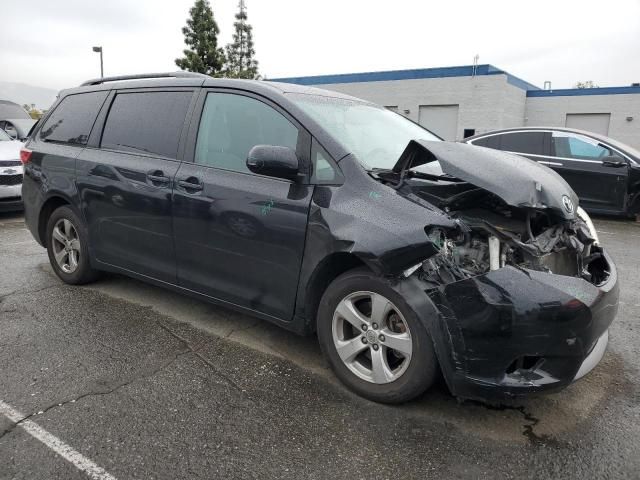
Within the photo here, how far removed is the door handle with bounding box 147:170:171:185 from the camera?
3574mm

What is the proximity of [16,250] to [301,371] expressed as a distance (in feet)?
15.4

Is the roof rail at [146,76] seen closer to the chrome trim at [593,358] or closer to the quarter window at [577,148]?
the chrome trim at [593,358]

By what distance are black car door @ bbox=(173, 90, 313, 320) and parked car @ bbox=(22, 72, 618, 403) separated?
10 millimetres

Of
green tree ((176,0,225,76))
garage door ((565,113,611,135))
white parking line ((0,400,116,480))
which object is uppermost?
green tree ((176,0,225,76))

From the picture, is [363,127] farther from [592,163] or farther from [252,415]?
[592,163]

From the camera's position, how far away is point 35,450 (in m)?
2.36

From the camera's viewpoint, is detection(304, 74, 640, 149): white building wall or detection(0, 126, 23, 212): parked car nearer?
detection(0, 126, 23, 212): parked car

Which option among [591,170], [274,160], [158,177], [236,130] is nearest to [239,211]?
[274,160]

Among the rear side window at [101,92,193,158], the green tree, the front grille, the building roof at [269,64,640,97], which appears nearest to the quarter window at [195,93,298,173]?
the rear side window at [101,92,193,158]

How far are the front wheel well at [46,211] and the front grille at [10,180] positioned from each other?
12.9ft

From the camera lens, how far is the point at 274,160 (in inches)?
113

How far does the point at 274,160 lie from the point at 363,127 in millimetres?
901

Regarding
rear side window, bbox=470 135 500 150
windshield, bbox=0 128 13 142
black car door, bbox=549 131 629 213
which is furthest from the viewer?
rear side window, bbox=470 135 500 150

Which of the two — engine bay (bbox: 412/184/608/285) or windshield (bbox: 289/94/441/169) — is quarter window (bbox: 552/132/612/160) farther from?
engine bay (bbox: 412/184/608/285)
